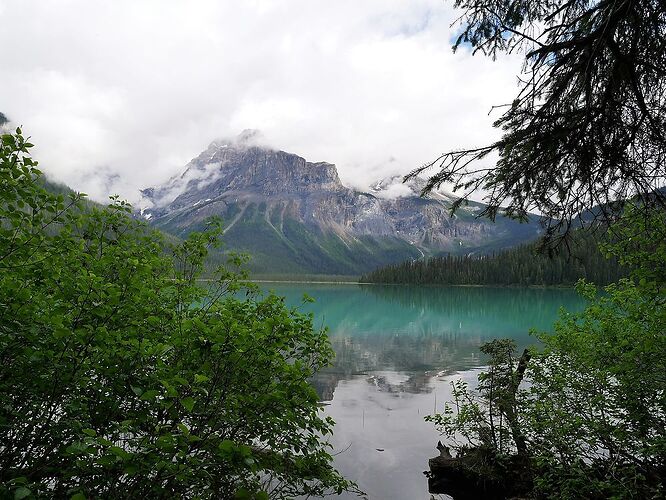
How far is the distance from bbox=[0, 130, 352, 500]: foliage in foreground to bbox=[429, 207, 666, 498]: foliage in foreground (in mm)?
5214

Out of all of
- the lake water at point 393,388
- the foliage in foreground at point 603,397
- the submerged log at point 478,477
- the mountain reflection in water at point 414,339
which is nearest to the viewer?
the foliage in foreground at point 603,397

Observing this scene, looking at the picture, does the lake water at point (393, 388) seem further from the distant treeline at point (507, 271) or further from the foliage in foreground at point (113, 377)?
the distant treeline at point (507, 271)

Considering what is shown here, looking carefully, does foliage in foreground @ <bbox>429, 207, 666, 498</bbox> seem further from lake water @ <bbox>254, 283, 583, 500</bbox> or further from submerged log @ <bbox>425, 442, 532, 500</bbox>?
lake water @ <bbox>254, 283, 583, 500</bbox>

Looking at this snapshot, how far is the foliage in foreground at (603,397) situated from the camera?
7.10 meters

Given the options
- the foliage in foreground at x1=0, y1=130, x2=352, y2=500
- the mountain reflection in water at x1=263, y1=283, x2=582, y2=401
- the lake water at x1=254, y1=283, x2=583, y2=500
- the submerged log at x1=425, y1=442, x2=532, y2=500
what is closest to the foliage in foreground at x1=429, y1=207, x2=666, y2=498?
the submerged log at x1=425, y1=442, x2=532, y2=500

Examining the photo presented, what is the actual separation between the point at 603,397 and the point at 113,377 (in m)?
8.82

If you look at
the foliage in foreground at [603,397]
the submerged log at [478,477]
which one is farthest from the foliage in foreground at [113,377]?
the submerged log at [478,477]

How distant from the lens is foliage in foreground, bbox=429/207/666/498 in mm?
7102

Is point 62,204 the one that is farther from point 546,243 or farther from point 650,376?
point 650,376

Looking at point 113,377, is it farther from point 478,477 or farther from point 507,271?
point 507,271

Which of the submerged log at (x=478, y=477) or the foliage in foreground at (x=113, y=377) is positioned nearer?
the foliage in foreground at (x=113, y=377)

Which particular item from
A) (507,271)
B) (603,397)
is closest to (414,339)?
(603,397)

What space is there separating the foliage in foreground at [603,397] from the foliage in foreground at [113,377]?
521 cm

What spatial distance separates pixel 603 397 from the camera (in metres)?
8.34
